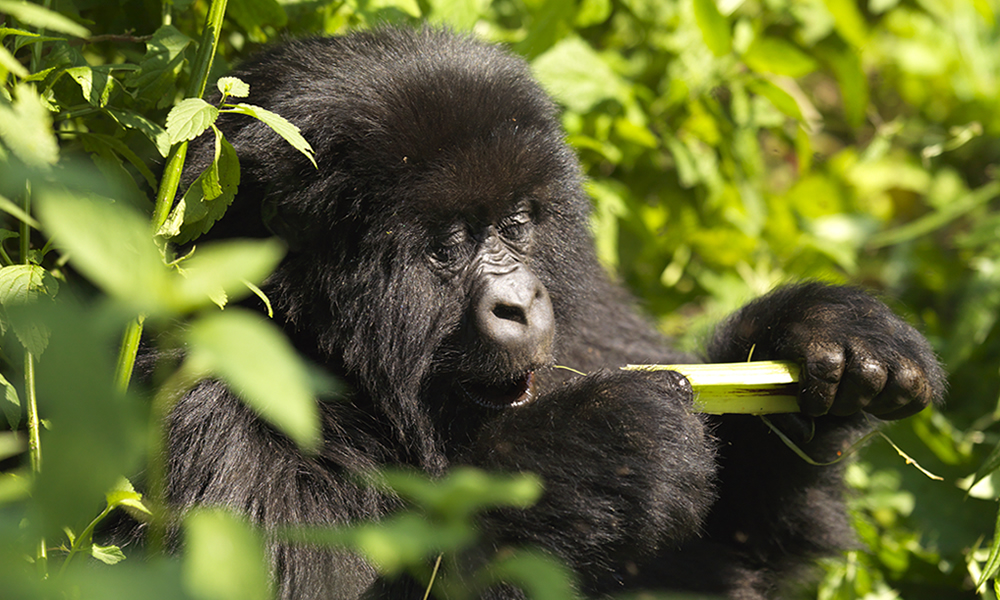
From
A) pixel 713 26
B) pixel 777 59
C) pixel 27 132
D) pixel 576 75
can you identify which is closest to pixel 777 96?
pixel 777 59

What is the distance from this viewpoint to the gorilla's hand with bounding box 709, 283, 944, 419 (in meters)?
2.24

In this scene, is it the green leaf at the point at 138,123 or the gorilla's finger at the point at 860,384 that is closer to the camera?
the green leaf at the point at 138,123

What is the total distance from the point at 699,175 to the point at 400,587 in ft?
8.38

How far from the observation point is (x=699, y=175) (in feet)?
13.0

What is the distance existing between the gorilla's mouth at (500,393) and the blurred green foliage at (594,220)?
0.42 metres

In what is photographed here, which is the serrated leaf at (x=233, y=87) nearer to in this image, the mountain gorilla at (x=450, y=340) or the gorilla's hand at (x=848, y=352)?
the mountain gorilla at (x=450, y=340)

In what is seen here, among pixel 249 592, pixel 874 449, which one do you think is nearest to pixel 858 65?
pixel 874 449

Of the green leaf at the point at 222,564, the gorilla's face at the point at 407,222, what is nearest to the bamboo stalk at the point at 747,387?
the gorilla's face at the point at 407,222

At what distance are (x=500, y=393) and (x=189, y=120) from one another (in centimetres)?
108

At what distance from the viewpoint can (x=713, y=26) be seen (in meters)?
3.55

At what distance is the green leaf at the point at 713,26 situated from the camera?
349 cm

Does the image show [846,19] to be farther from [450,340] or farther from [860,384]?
[450,340]

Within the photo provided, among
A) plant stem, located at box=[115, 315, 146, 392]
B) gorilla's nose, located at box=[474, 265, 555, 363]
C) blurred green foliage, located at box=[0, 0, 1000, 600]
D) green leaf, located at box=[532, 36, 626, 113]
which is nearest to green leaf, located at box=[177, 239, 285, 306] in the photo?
blurred green foliage, located at box=[0, 0, 1000, 600]

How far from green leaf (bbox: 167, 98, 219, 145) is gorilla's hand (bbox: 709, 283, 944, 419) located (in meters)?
1.59
